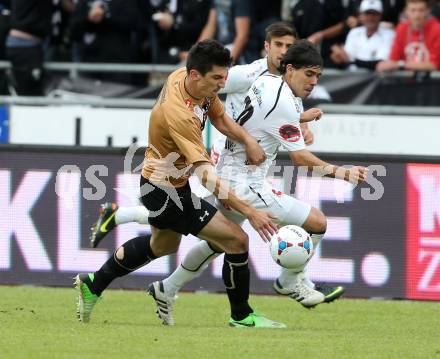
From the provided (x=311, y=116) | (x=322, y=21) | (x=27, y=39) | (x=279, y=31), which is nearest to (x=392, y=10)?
(x=322, y=21)

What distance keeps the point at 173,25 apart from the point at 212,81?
698cm

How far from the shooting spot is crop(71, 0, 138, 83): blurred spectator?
49.2ft

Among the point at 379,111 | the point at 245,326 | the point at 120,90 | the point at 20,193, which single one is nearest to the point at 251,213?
the point at 245,326

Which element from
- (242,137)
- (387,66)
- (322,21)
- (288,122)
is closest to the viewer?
(242,137)

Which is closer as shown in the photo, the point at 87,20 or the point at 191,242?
the point at 191,242

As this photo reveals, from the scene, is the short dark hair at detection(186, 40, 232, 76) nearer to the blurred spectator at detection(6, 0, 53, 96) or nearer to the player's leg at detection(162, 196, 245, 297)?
the player's leg at detection(162, 196, 245, 297)

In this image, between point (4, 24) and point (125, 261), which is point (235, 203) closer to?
point (125, 261)

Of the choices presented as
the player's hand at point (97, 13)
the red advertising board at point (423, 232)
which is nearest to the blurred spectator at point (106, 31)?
the player's hand at point (97, 13)

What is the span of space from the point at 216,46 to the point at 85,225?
3.73 meters

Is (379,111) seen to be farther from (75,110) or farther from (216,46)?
(216,46)

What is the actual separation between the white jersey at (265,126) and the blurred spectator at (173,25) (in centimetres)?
573

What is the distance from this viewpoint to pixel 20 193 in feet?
37.7

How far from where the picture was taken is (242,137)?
28.5 ft

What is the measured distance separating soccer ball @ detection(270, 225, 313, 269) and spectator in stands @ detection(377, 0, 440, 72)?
5.52 meters
